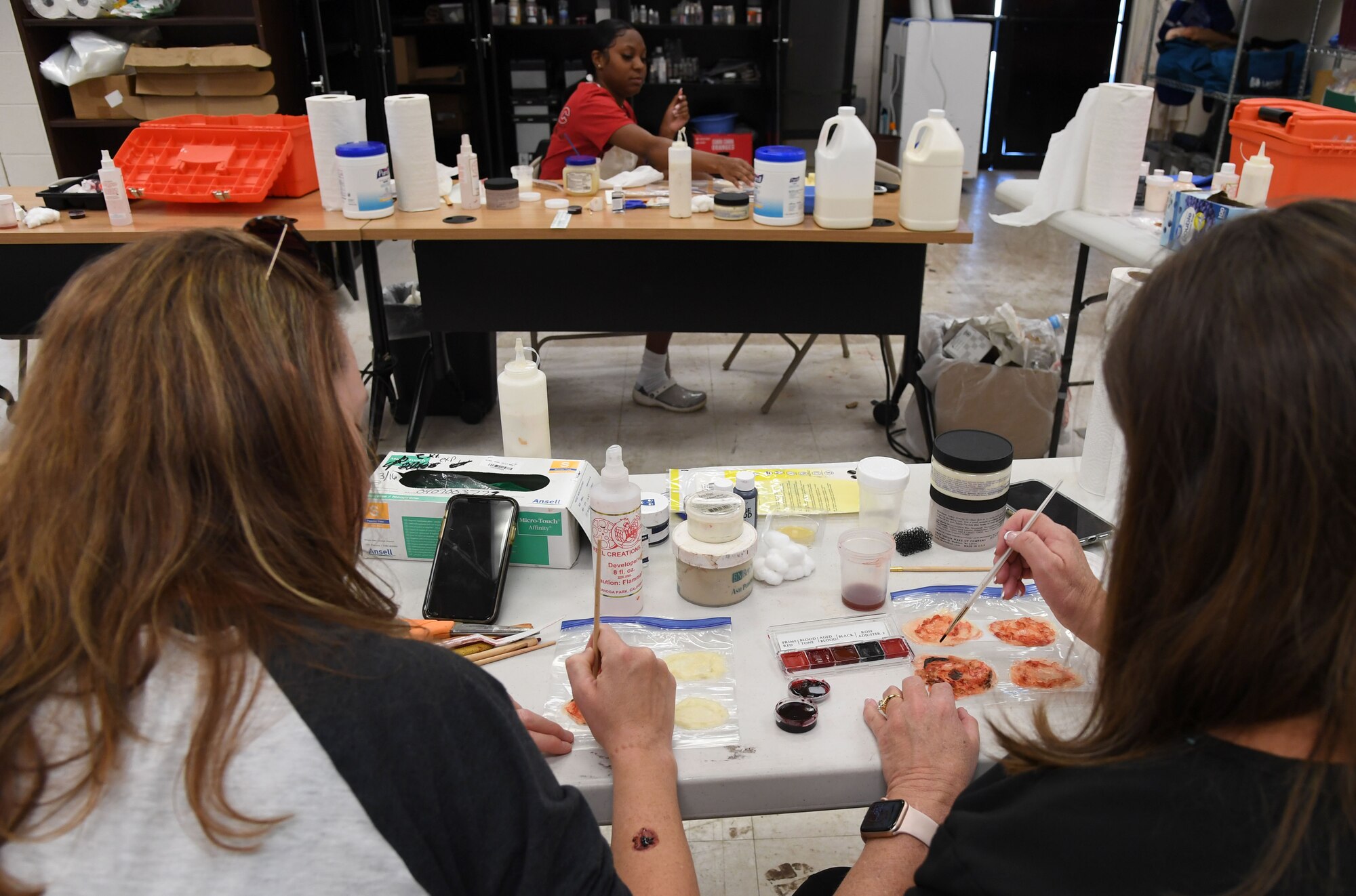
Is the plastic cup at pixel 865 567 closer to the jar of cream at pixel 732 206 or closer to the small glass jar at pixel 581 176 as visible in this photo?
the jar of cream at pixel 732 206

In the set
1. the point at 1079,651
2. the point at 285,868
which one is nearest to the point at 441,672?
the point at 285,868

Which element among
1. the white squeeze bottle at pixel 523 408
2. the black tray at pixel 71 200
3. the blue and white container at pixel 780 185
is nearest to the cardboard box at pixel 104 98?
the black tray at pixel 71 200

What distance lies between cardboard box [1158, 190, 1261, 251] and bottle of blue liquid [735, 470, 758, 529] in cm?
117

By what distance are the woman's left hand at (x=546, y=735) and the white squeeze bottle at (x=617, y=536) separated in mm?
191

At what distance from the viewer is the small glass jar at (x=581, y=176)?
Answer: 3.17 m

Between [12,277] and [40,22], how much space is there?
1.99 metres

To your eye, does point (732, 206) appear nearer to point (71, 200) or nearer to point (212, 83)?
point (71, 200)

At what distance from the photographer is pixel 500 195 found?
298cm

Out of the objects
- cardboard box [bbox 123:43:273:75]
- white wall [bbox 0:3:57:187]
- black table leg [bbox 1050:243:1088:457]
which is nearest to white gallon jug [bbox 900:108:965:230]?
black table leg [bbox 1050:243:1088:457]

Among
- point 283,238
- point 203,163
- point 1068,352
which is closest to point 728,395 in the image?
point 1068,352

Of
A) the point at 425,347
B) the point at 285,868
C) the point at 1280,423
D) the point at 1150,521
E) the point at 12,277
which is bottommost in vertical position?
the point at 425,347

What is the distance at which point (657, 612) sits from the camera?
124 cm

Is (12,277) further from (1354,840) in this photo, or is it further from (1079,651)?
(1354,840)

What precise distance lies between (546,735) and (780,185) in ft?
6.78
